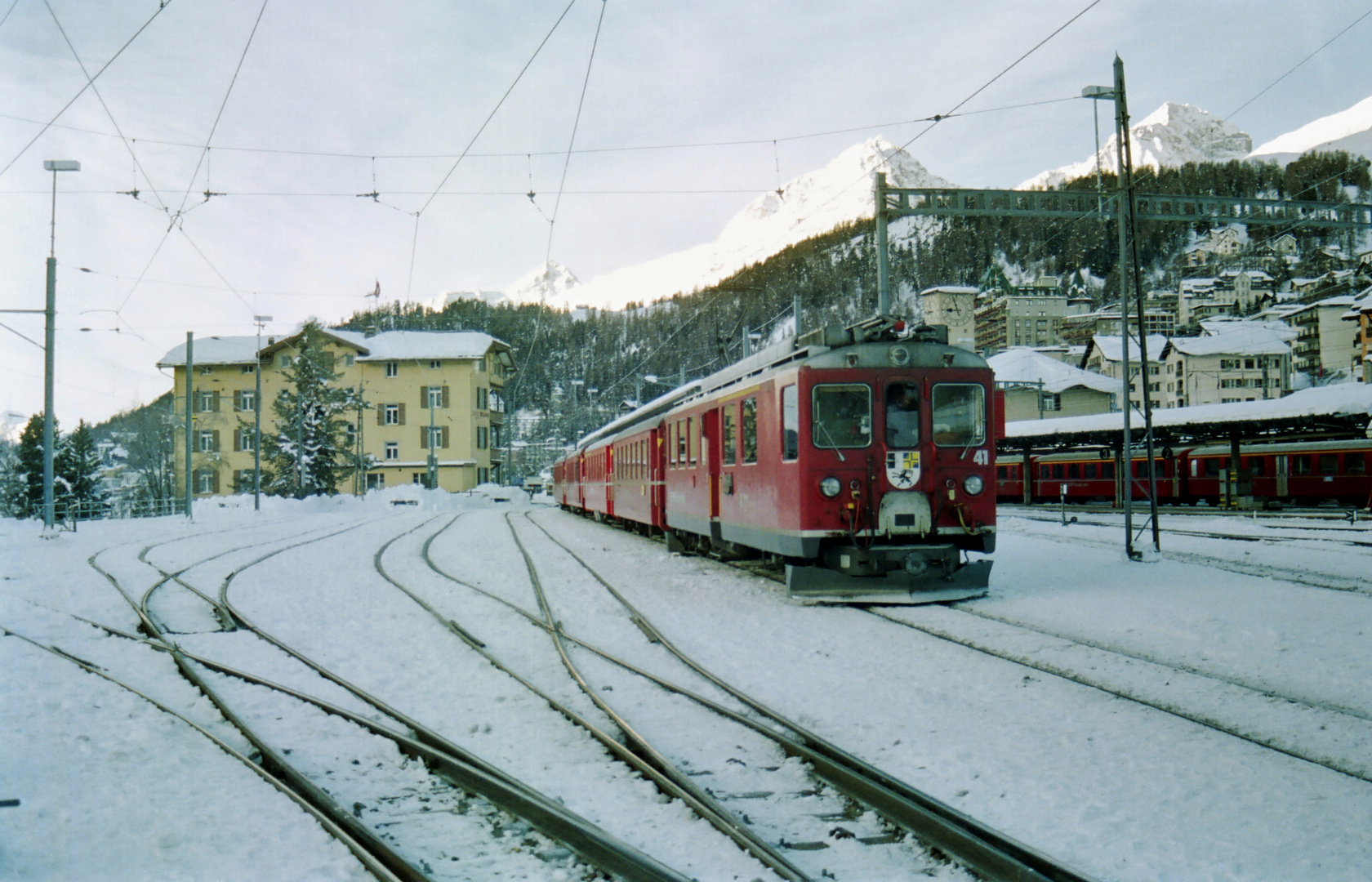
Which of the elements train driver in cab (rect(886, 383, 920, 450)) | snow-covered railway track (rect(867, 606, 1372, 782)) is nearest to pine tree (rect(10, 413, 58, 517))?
train driver in cab (rect(886, 383, 920, 450))

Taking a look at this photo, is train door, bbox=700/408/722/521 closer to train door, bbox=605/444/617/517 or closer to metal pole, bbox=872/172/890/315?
metal pole, bbox=872/172/890/315

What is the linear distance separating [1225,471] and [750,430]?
28278 millimetres

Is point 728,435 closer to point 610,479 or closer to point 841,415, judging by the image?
point 841,415

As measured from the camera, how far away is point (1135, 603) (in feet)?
36.1

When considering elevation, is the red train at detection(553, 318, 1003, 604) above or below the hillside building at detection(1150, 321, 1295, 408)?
below

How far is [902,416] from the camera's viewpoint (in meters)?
11.5

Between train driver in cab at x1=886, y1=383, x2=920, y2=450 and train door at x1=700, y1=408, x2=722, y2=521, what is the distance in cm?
338

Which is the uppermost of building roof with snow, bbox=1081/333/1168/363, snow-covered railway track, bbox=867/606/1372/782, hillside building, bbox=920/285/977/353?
hillside building, bbox=920/285/977/353

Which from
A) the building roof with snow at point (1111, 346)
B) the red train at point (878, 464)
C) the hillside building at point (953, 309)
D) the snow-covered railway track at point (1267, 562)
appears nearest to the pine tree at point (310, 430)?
the snow-covered railway track at point (1267, 562)

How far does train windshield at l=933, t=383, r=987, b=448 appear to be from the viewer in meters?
11.6

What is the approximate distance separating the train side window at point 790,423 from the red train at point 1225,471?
19556 mm

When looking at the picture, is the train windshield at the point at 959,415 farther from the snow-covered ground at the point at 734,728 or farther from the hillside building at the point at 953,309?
the hillside building at the point at 953,309

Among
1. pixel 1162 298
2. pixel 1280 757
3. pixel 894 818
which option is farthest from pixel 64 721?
pixel 1162 298

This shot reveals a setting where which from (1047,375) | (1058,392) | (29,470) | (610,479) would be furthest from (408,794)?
(1047,375)
